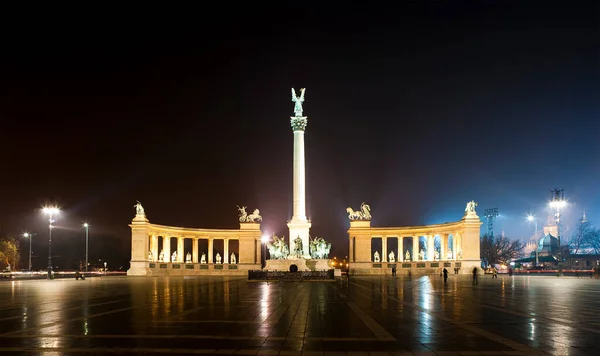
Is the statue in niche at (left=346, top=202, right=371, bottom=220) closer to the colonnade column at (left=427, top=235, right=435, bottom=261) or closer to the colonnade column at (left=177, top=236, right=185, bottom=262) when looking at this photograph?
the colonnade column at (left=427, top=235, right=435, bottom=261)

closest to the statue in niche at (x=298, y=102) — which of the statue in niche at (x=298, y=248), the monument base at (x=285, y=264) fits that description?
the statue in niche at (x=298, y=248)

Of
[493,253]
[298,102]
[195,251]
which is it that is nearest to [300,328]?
[298,102]

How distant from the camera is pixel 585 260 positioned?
467ft

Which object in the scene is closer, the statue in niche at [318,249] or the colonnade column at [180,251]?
the statue in niche at [318,249]

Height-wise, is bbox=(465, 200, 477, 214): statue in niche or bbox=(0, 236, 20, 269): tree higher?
bbox=(465, 200, 477, 214): statue in niche

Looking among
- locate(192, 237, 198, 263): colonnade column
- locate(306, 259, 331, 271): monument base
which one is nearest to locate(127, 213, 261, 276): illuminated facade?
locate(192, 237, 198, 263): colonnade column

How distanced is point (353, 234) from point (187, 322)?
79627 mm

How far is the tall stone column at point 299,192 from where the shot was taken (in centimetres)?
8069

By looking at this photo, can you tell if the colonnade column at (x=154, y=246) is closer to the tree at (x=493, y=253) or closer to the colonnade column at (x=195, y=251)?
the colonnade column at (x=195, y=251)

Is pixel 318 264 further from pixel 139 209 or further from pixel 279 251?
pixel 139 209

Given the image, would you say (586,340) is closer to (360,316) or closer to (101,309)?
(360,316)

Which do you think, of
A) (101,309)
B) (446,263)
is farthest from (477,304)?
(446,263)

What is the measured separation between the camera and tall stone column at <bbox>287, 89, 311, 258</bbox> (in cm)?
8069

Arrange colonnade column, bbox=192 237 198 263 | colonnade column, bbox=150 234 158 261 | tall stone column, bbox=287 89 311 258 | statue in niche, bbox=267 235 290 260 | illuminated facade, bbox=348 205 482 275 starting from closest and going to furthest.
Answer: statue in niche, bbox=267 235 290 260, tall stone column, bbox=287 89 311 258, illuminated facade, bbox=348 205 482 275, colonnade column, bbox=150 234 158 261, colonnade column, bbox=192 237 198 263
